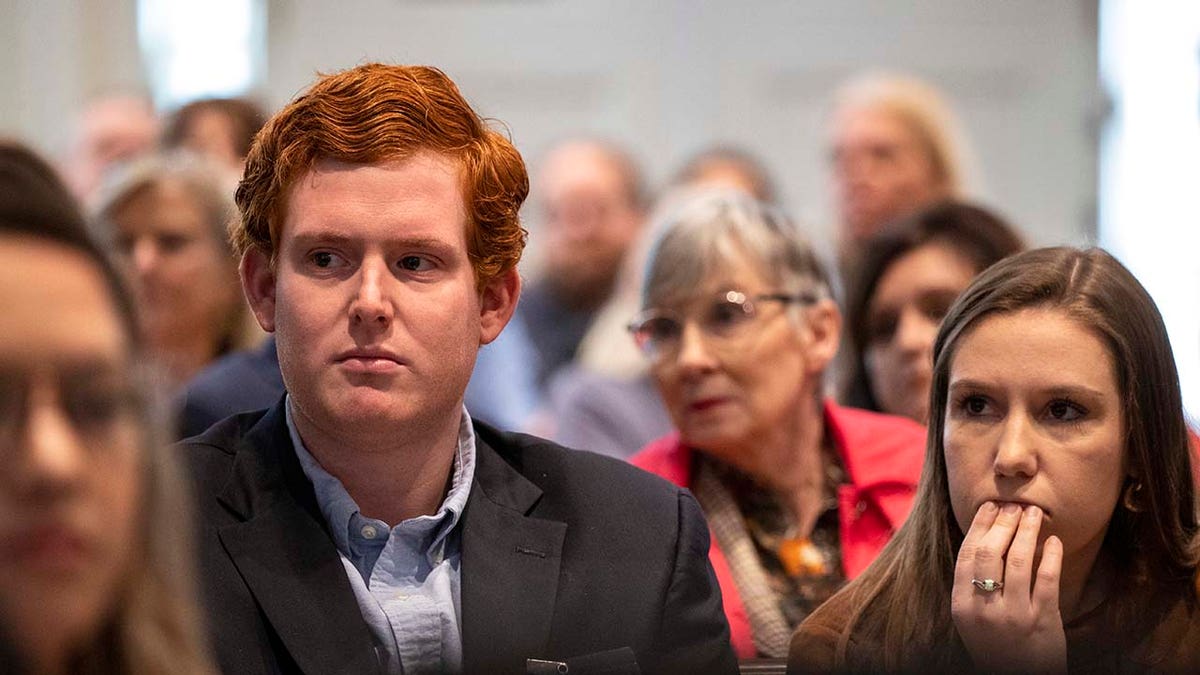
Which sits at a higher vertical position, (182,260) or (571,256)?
(182,260)

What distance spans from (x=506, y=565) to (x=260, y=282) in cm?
41

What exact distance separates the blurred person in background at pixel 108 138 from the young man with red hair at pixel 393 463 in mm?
3006

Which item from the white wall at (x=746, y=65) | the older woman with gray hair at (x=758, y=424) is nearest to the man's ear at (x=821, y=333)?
the older woman with gray hair at (x=758, y=424)

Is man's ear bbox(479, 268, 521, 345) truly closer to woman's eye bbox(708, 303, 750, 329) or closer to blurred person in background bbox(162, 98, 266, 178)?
woman's eye bbox(708, 303, 750, 329)

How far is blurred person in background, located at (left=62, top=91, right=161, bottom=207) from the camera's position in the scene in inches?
179

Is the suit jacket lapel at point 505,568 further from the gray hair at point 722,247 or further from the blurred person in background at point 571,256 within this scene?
the blurred person in background at point 571,256

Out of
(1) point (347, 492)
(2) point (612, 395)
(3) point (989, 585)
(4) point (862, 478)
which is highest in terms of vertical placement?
(1) point (347, 492)

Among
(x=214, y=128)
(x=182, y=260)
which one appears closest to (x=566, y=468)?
(x=182, y=260)

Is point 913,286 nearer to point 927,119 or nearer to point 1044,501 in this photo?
point 1044,501

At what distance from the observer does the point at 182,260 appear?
2984mm

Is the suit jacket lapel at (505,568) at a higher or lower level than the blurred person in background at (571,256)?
higher

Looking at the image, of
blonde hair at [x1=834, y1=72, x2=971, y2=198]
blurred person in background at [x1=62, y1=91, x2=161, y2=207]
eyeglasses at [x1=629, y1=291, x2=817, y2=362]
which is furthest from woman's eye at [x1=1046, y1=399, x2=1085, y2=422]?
blurred person in background at [x1=62, y1=91, x2=161, y2=207]

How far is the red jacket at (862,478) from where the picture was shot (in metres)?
2.26

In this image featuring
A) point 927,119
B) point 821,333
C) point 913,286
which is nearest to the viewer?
point 821,333
